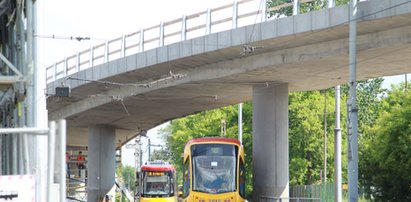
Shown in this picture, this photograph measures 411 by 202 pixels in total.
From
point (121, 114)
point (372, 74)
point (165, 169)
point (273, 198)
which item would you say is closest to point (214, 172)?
point (273, 198)

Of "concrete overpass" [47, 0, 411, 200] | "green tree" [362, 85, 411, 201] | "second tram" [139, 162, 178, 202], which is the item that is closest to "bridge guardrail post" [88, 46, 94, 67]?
"concrete overpass" [47, 0, 411, 200]

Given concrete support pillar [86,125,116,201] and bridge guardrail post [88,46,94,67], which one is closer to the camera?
bridge guardrail post [88,46,94,67]

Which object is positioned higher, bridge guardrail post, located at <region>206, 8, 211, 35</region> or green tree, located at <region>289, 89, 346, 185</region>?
bridge guardrail post, located at <region>206, 8, 211, 35</region>

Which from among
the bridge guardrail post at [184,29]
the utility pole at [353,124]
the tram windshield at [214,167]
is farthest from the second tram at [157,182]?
the utility pole at [353,124]

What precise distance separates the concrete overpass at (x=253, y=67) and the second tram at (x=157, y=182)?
3.33 meters

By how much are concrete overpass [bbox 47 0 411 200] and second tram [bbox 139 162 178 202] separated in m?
3.33

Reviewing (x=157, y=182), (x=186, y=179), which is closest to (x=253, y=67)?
(x=186, y=179)

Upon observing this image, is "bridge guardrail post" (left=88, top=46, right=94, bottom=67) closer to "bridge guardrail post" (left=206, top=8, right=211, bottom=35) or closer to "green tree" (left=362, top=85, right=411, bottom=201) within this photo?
"bridge guardrail post" (left=206, top=8, right=211, bottom=35)

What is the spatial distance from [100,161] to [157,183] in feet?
32.9

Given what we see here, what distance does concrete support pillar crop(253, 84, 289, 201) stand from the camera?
40844 mm

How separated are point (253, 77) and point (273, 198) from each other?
5221mm

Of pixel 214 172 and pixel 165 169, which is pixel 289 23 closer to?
pixel 214 172

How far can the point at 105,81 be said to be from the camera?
43.1 meters

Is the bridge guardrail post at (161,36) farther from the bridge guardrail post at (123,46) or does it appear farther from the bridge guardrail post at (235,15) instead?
the bridge guardrail post at (235,15)
